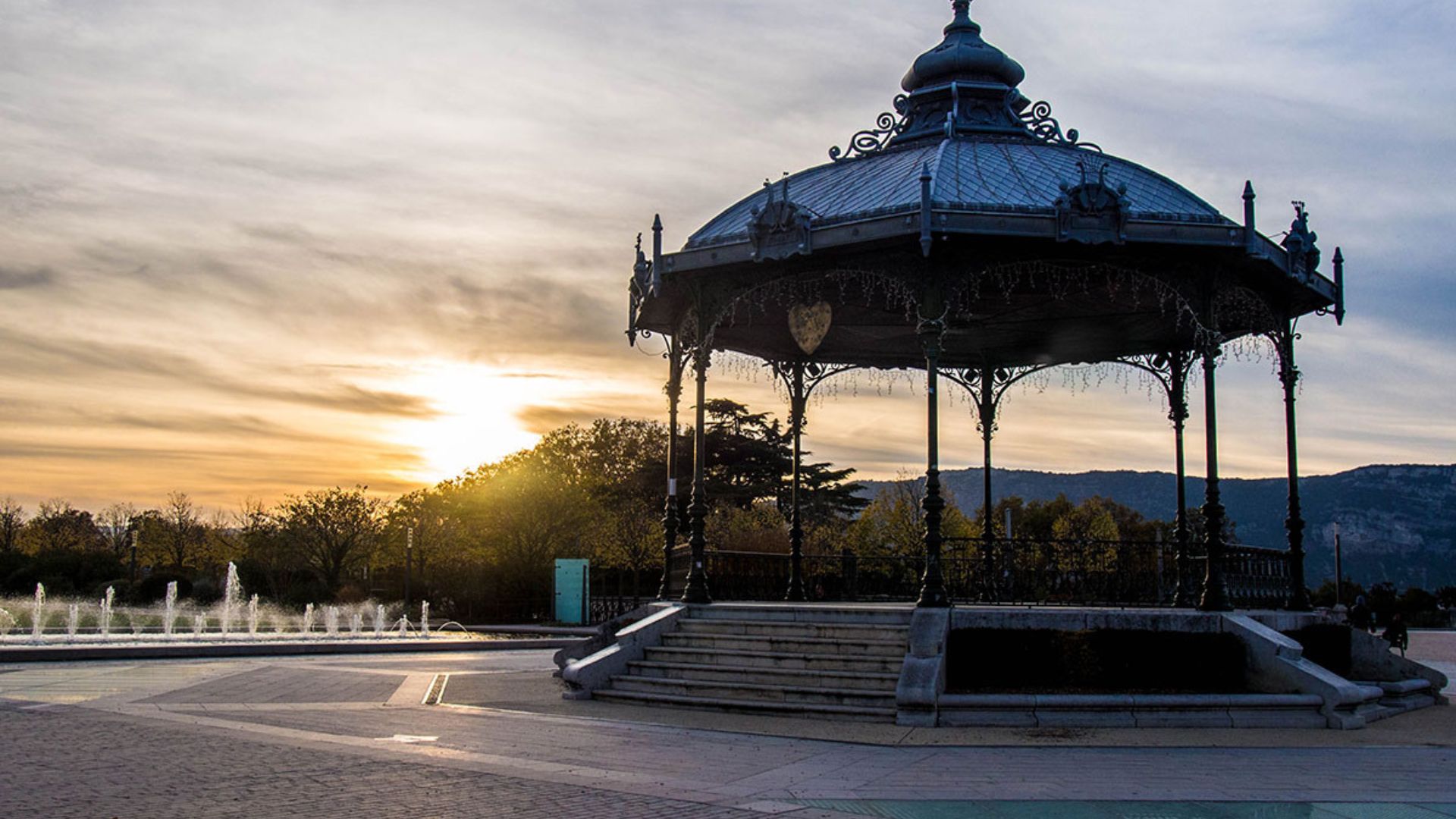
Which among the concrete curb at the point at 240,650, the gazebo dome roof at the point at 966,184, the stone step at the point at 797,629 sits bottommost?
the concrete curb at the point at 240,650

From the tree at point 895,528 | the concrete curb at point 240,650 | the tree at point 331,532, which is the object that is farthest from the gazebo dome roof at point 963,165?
the tree at point 331,532

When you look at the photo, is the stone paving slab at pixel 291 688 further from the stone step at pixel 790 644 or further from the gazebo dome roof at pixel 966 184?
the gazebo dome roof at pixel 966 184

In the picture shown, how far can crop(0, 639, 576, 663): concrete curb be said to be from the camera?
23906mm

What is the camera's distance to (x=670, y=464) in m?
19.5

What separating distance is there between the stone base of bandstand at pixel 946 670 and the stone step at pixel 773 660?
0.06 feet

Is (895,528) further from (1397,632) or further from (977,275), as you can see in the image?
(977,275)

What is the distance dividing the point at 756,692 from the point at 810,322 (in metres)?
7.12

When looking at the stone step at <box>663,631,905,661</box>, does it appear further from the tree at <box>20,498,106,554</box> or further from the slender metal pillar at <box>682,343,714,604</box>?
the tree at <box>20,498,106,554</box>

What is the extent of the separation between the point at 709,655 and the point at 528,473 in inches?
1929

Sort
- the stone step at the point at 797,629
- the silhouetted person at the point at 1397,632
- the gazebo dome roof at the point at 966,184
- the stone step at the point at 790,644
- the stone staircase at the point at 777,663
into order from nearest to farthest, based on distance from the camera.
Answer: the stone staircase at the point at 777,663, the stone step at the point at 790,644, the stone step at the point at 797,629, the gazebo dome roof at the point at 966,184, the silhouetted person at the point at 1397,632

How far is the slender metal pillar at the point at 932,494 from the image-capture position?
1568cm

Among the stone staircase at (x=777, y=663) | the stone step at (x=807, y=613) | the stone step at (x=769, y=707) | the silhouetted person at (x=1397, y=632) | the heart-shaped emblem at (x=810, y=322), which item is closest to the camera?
the stone step at (x=769, y=707)

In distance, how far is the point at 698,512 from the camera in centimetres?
1833

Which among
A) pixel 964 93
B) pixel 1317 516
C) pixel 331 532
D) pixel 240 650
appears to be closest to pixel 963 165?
pixel 964 93
